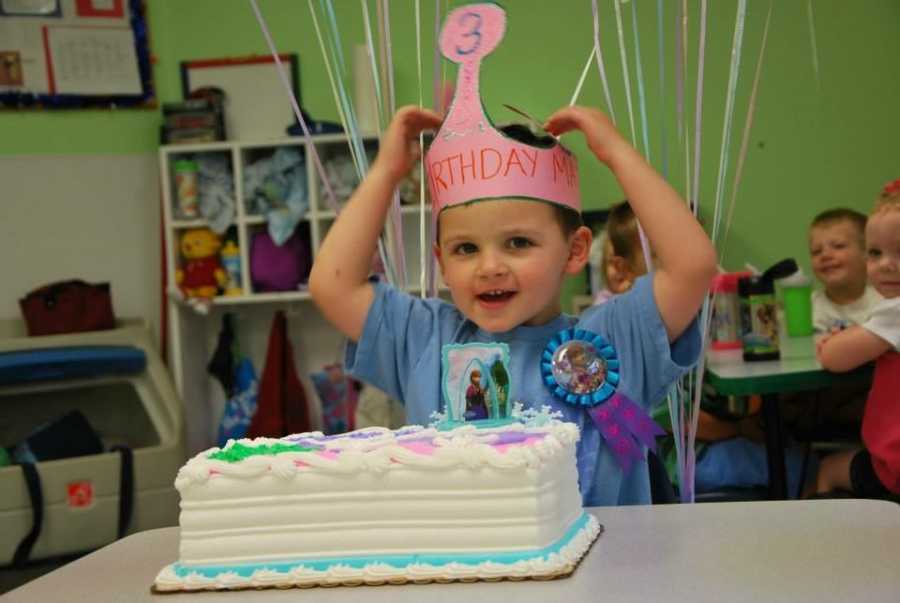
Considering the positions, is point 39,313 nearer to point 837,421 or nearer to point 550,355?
point 837,421

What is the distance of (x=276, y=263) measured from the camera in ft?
15.1

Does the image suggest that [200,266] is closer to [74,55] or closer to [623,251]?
[74,55]

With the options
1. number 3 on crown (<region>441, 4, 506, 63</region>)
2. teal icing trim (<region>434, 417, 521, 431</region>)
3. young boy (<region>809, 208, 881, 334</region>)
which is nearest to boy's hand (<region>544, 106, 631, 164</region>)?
number 3 on crown (<region>441, 4, 506, 63</region>)

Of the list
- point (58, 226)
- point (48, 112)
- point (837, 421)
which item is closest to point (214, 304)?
point (58, 226)

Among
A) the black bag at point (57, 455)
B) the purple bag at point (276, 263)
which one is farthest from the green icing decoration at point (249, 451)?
the purple bag at point (276, 263)

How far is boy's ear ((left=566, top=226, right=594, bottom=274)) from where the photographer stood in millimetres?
1488

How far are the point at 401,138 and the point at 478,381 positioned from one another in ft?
1.61

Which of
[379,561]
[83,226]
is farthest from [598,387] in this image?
[83,226]

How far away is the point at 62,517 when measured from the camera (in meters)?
3.80

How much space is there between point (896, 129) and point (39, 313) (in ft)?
11.7

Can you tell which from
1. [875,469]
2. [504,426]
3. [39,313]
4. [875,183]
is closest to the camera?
[504,426]

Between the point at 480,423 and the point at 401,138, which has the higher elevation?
the point at 401,138

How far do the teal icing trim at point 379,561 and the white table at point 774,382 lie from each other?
135 centimetres

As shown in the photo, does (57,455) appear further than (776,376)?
Yes
